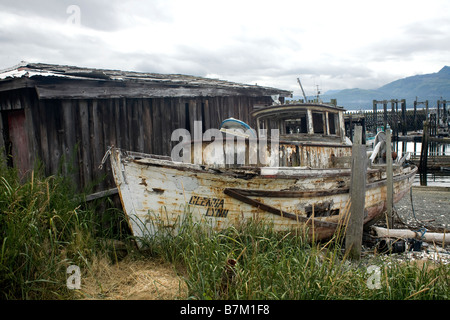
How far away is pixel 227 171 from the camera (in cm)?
502

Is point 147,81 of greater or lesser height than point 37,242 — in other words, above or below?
above

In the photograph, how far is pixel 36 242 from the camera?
3.64 meters

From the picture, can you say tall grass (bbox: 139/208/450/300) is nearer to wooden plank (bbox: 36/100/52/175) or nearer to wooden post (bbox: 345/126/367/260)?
wooden post (bbox: 345/126/367/260)

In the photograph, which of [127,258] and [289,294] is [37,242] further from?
[289,294]

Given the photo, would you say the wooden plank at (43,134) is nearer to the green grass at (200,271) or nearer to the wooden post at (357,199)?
the green grass at (200,271)

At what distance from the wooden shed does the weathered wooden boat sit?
73 centimetres

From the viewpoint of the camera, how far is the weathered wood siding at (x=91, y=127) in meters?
5.48

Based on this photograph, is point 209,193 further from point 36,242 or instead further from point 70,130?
point 70,130

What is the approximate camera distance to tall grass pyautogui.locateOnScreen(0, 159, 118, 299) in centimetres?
335

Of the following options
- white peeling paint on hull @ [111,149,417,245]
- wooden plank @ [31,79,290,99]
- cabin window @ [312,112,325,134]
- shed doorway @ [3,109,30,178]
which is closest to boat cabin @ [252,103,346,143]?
cabin window @ [312,112,325,134]

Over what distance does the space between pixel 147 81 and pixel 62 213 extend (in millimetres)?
3512

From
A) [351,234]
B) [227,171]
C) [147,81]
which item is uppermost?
[147,81]
